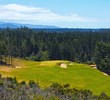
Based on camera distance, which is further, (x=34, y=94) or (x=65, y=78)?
(x=65, y=78)

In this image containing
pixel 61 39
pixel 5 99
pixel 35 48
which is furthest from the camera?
pixel 61 39

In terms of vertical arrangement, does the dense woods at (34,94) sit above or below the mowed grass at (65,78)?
above

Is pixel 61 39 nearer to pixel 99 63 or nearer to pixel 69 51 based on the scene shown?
pixel 69 51

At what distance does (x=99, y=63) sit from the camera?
216 ft

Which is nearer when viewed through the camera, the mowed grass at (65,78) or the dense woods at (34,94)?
the dense woods at (34,94)

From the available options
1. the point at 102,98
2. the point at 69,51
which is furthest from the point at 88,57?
the point at 102,98

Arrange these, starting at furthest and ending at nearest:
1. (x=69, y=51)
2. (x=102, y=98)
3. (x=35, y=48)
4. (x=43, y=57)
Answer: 1. (x=35, y=48)
2. (x=69, y=51)
3. (x=43, y=57)
4. (x=102, y=98)

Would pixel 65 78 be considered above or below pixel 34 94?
below

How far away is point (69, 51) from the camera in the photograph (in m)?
98.1

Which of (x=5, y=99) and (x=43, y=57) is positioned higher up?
(x=5, y=99)

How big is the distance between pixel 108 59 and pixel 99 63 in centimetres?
445

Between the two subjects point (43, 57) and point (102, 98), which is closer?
point (102, 98)

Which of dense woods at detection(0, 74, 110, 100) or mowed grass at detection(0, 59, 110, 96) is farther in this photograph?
mowed grass at detection(0, 59, 110, 96)

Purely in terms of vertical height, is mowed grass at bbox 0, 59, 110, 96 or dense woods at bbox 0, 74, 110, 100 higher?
dense woods at bbox 0, 74, 110, 100
